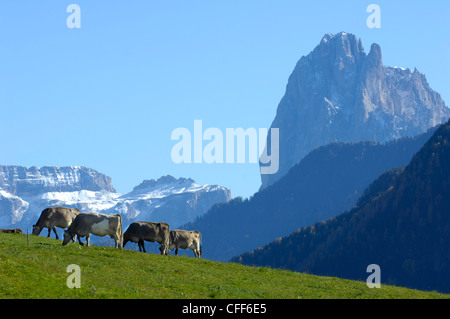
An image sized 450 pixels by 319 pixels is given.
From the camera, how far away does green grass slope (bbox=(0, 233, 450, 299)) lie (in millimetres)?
35656

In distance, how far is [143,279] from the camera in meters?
40.4

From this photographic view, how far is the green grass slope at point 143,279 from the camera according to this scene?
35656 mm

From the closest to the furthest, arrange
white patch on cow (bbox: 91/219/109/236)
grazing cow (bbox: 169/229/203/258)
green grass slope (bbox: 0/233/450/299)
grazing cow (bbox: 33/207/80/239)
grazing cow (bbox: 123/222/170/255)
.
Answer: green grass slope (bbox: 0/233/450/299) < white patch on cow (bbox: 91/219/109/236) < grazing cow (bbox: 123/222/170/255) < grazing cow (bbox: 169/229/203/258) < grazing cow (bbox: 33/207/80/239)

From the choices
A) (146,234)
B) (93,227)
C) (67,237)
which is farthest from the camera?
(146,234)

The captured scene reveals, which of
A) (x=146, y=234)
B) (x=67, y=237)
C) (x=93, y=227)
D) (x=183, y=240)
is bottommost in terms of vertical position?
(x=183, y=240)

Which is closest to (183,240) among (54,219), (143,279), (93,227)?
(93,227)

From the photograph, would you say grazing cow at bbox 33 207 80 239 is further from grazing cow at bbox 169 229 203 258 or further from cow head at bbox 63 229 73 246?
cow head at bbox 63 229 73 246

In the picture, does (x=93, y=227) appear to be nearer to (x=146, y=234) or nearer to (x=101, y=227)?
(x=101, y=227)

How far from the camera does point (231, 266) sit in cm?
5206

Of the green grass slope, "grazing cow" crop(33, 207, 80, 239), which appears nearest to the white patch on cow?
the green grass slope
